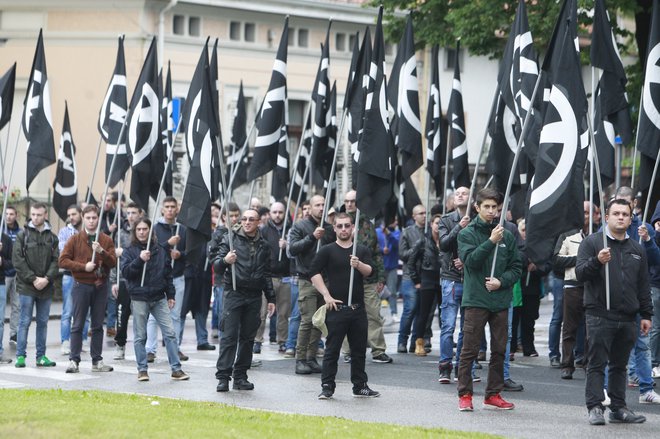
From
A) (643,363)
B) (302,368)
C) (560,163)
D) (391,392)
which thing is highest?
(560,163)

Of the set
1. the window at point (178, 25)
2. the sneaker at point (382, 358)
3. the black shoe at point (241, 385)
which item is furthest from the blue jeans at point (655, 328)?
the window at point (178, 25)

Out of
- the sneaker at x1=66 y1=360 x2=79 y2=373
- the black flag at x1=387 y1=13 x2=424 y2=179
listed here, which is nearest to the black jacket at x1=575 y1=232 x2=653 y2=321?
the black flag at x1=387 y1=13 x2=424 y2=179

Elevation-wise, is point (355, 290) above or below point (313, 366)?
above

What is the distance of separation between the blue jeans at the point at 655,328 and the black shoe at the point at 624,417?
10.2 ft

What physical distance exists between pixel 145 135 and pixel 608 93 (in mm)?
6146

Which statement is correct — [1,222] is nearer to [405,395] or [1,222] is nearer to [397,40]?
[405,395]

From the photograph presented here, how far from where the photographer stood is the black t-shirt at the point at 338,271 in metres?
13.7

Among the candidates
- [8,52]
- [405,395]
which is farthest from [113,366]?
[8,52]

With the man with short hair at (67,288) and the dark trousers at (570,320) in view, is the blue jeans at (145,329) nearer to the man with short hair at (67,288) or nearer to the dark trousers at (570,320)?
the man with short hair at (67,288)

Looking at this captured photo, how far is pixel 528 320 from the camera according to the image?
17.8 meters

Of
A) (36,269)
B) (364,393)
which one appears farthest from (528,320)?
(36,269)

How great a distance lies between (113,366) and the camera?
16.5m

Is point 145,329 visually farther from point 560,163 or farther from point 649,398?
point 649,398

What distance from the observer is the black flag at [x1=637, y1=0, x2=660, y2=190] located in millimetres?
15281
